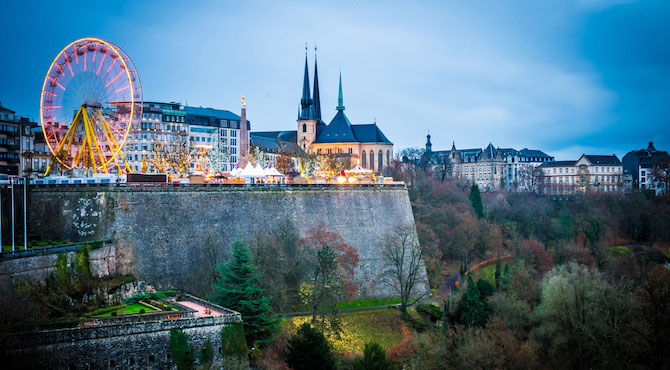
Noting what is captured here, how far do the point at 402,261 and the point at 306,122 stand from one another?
6164cm

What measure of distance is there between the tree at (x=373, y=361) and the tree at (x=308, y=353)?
1.59 m

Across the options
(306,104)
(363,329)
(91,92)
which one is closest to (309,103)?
(306,104)

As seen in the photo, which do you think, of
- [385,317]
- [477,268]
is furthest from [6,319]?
[477,268]

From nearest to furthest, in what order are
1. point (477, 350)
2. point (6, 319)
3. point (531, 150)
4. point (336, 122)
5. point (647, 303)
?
point (6, 319) < point (477, 350) < point (647, 303) < point (336, 122) < point (531, 150)

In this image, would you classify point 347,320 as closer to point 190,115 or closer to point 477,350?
point 477,350

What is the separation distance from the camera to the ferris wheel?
44.2 metres

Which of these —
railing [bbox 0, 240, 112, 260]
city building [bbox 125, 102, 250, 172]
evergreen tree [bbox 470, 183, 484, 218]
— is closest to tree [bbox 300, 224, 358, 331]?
railing [bbox 0, 240, 112, 260]

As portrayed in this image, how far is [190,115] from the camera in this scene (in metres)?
85.4

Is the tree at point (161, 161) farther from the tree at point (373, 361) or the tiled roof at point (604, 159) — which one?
the tiled roof at point (604, 159)

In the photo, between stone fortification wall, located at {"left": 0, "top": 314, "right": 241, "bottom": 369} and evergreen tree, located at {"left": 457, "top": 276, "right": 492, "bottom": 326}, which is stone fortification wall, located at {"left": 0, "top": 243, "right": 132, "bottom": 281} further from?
evergreen tree, located at {"left": 457, "top": 276, "right": 492, "bottom": 326}

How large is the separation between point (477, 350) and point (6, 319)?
21.2m

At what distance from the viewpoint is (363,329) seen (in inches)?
1545

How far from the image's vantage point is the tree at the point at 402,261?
44938mm

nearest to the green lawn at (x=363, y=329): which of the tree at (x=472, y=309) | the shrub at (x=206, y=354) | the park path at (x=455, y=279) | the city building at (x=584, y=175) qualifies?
the tree at (x=472, y=309)
